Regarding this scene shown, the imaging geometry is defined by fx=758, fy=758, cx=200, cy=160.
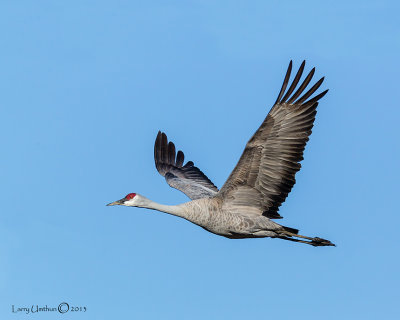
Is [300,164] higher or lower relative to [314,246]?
higher

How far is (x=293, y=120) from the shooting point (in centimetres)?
1350

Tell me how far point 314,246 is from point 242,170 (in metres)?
2.30

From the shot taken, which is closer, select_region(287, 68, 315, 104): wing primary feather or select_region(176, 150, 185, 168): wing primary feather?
select_region(287, 68, 315, 104): wing primary feather

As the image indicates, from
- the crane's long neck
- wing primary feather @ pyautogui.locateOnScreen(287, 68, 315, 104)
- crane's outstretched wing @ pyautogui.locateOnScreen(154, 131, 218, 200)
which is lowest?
the crane's long neck

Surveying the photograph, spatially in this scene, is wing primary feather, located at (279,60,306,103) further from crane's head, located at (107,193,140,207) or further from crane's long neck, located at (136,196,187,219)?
crane's head, located at (107,193,140,207)

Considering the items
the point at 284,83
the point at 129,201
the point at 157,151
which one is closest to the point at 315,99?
the point at 284,83

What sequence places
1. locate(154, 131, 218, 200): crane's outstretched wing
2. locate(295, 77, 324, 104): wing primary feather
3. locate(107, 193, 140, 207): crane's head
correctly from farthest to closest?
locate(154, 131, 218, 200): crane's outstretched wing
locate(107, 193, 140, 207): crane's head
locate(295, 77, 324, 104): wing primary feather

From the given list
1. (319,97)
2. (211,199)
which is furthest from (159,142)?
(319,97)

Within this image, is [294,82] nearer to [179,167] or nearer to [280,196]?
[280,196]

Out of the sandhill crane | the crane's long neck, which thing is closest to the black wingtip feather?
→ the sandhill crane

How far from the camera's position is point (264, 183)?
13820 mm

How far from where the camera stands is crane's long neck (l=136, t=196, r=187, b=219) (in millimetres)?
13984

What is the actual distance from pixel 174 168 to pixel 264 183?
4.78 m

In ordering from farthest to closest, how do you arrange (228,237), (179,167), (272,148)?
1. (179,167)
2. (228,237)
3. (272,148)
